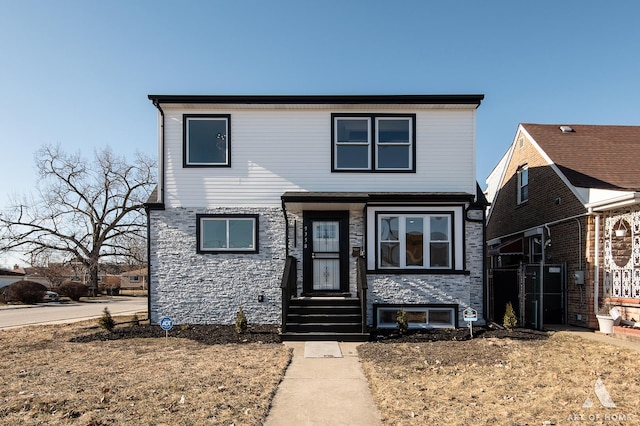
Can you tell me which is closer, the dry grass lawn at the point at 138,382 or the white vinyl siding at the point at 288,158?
the dry grass lawn at the point at 138,382

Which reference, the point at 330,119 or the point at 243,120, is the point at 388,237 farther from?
the point at 243,120

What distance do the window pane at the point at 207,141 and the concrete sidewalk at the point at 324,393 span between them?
19.4 ft

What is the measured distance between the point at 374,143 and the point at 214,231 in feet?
16.1

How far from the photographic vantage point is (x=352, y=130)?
1203cm

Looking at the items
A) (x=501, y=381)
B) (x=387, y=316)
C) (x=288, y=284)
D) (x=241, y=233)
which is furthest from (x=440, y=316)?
(x=241, y=233)

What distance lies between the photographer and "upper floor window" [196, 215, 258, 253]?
1179 cm

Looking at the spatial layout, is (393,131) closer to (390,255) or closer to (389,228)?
(389,228)

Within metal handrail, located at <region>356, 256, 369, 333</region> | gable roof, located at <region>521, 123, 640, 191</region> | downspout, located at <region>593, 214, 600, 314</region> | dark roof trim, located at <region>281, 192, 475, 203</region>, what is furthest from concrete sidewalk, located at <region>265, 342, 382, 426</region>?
gable roof, located at <region>521, 123, 640, 191</region>

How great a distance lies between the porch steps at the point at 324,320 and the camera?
32.3 ft

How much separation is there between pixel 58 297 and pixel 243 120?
22923mm

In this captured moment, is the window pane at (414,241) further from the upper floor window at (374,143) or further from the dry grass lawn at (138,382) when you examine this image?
the dry grass lawn at (138,382)

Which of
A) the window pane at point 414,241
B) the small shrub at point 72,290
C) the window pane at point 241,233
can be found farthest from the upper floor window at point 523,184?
the small shrub at point 72,290

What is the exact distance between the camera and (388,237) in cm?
1155

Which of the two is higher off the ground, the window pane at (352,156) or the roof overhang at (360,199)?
the window pane at (352,156)
